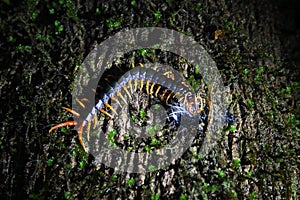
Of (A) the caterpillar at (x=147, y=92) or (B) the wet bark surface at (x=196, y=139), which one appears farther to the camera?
(A) the caterpillar at (x=147, y=92)

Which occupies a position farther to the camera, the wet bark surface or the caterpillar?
the caterpillar

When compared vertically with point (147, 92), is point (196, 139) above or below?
below

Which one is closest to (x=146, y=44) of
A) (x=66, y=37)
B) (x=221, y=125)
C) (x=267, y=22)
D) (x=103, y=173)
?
(x=66, y=37)

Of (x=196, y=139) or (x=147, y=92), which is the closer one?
(x=196, y=139)
